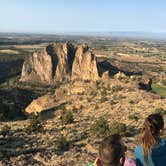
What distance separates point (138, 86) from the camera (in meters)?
37.6

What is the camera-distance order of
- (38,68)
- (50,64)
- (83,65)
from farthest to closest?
A: (38,68), (50,64), (83,65)

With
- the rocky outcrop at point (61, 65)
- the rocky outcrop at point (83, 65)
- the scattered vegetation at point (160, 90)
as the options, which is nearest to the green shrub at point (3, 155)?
the scattered vegetation at point (160, 90)

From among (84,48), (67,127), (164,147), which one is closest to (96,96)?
(67,127)

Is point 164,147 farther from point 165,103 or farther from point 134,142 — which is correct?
point 165,103

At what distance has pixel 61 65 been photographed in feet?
356

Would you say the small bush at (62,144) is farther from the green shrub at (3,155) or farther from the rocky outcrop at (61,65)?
the rocky outcrop at (61,65)

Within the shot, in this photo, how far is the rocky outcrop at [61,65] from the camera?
332 feet

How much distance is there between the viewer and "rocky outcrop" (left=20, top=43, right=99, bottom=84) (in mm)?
101325

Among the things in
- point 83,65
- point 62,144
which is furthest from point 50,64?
point 62,144

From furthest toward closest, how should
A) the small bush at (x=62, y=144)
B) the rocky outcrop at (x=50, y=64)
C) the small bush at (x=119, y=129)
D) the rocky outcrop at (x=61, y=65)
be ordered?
1. the rocky outcrop at (x=50, y=64)
2. the rocky outcrop at (x=61, y=65)
3. the small bush at (x=119, y=129)
4. the small bush at (x=62, y=144)

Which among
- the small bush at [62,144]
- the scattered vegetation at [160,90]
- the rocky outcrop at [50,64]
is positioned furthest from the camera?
the rocky outcrop at [50,64]

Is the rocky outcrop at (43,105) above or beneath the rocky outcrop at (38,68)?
above

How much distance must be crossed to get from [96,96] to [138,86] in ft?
19.1

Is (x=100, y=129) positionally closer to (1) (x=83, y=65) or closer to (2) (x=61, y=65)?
(1) (x=83, y=65)
